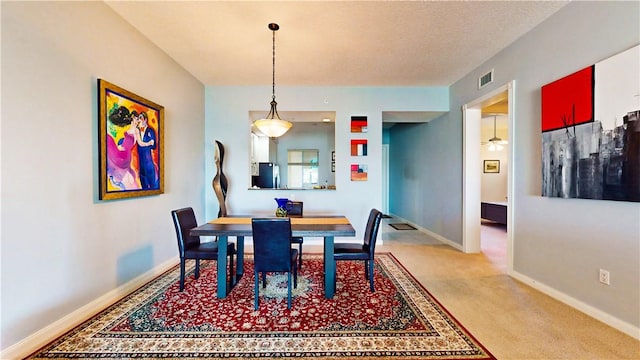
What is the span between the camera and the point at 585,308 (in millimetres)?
2381

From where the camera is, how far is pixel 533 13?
267 cm

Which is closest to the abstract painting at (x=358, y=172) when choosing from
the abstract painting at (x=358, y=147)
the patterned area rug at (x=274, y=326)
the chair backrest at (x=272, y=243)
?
the abstract painting at (x=358, y=147)

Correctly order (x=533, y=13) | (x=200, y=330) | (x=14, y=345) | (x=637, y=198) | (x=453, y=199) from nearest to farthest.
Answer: (x=14, y=345) → (x=637, y=198) → (x=200, y=330) → (x=533, y=13) → (x=453, y=199)

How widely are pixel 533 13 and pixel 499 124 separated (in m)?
5.50

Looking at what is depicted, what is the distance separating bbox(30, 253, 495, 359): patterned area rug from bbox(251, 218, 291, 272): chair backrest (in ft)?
1.29

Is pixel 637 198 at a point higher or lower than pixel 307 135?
lower

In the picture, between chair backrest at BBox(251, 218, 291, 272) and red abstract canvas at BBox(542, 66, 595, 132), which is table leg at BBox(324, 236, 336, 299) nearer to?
chair backrest at BBox(251, 218, 291, 272)

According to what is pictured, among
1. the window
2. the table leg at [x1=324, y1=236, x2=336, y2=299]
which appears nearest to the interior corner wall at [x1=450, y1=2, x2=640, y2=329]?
the table leg at [x1=324, y1=236, x2=336, y2=299]

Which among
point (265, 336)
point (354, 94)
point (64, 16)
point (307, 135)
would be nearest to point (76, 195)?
point (64, 16)

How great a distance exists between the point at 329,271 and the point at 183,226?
1.57 meters

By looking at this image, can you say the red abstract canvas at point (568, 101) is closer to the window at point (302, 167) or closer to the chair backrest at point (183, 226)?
the chair backrest at point (183, 226)

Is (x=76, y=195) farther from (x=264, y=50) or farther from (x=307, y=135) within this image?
(x=307, y=135)

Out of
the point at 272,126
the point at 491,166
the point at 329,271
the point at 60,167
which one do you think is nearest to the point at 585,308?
the point at 329,271

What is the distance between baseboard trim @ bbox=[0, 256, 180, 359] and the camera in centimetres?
182
